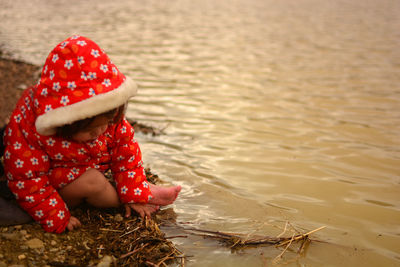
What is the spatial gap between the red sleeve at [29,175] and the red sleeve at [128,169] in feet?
1.62

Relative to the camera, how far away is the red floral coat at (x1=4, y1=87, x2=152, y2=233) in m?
2.48

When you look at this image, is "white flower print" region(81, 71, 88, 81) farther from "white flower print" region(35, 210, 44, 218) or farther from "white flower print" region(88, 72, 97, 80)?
"white flower print" region(35, 210, 44, 218)

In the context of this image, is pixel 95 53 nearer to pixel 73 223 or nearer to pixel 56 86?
pixel 56 86

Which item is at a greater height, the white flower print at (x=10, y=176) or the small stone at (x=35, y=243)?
the white flower print at (x=10, y=176)

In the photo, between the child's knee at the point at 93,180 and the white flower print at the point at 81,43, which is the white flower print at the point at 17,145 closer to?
the child's knee at the point at 93,180

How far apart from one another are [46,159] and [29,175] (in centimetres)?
14

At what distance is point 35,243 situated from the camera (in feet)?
8.21

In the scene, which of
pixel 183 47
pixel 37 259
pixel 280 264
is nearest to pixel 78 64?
pixel 37 259

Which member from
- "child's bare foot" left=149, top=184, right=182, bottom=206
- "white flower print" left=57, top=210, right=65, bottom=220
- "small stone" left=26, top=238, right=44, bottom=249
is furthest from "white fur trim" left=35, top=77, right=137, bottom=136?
"child's bare foot" left=149, top=184, right=182, bottom=206

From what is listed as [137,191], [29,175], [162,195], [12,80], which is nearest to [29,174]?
[29,175]

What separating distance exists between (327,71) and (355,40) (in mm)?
4355

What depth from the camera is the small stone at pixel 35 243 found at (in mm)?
2485

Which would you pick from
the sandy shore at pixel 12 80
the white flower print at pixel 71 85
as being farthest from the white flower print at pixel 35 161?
the sandy shore at pixel 12 80

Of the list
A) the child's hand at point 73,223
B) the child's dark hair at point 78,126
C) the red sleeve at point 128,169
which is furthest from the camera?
the red sleeve at point 128,169
